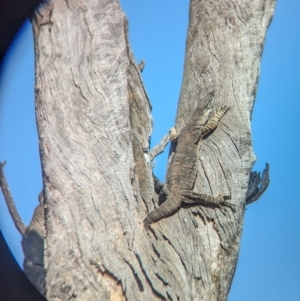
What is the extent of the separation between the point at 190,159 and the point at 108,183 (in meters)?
1.57

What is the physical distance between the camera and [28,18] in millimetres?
4781

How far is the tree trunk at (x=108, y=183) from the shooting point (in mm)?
4348

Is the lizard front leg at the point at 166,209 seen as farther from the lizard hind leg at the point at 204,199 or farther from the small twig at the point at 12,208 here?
the small twig at the point at 12,208

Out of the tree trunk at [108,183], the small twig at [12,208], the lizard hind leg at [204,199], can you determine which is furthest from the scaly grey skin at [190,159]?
the small twig at [12,208]

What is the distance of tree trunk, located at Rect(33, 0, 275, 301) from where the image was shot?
4.35m

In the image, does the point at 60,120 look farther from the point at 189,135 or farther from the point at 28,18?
the point at 189,135

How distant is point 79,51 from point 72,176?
3.93ft

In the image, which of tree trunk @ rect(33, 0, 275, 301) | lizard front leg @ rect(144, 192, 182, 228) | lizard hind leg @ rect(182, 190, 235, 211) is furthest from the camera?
lizard hind leg @ rect(182, 190, 235, 211)

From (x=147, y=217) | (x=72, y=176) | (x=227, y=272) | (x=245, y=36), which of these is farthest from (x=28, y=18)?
(x=227, y=272)

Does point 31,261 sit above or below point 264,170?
below

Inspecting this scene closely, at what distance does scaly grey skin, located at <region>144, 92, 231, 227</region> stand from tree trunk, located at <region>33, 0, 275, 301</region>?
0.13 metres

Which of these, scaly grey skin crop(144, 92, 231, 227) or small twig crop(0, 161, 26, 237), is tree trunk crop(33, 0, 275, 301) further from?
small twig crop(0, 161, 26, 237)

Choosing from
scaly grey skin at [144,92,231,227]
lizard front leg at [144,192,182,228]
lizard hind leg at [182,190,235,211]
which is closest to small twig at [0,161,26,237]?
lizard front leg at [144,192,182,228]

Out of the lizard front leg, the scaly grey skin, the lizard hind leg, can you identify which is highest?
the scaly grey skin
